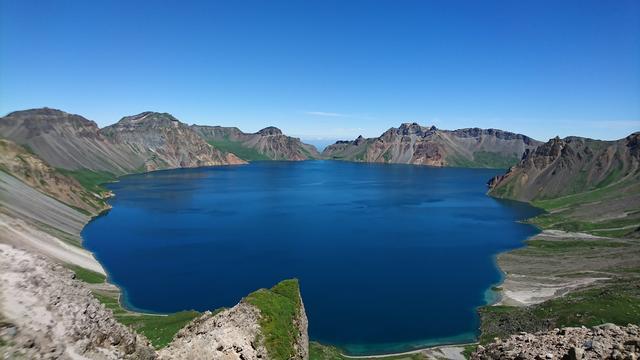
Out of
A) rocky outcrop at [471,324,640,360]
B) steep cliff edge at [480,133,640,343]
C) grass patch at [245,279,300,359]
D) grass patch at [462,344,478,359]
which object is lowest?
grass patch at [462,344,478,359]

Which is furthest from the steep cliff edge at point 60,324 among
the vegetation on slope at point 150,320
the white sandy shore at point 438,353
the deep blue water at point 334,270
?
the deep blue water at point 334,270

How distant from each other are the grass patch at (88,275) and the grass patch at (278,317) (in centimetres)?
8274

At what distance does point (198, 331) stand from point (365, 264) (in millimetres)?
105135

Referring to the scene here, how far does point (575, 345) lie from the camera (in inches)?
1091

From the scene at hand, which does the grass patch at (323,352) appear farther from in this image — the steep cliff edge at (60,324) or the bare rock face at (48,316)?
the bare rock face at (48,316)

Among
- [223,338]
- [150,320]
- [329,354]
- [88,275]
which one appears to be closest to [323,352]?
[329,354]

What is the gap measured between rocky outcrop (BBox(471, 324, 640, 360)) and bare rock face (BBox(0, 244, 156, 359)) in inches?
943

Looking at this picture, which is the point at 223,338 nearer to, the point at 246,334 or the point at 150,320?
the point at 246,334

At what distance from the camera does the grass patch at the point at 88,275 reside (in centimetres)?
11380

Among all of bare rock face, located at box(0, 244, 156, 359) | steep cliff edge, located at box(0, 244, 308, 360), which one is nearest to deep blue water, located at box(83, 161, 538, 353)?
steep cliff edge, located at box(0, 244, 308, 360)

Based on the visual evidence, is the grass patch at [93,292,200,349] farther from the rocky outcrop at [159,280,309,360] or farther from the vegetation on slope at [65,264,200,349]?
the rocky outcrop at [159,280,309,360]

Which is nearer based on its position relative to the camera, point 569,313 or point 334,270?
point 569,313

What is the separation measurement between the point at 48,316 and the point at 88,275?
4254 inches

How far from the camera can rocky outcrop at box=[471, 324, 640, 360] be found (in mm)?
25656
